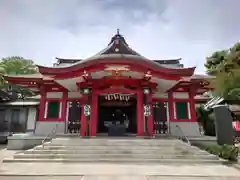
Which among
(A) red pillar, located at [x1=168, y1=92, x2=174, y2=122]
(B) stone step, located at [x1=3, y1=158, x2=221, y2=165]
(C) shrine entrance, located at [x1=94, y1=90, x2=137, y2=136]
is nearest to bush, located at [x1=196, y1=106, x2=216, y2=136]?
(A) red pillar, located at [x1=168, y1=92, x2=174, y2=122]

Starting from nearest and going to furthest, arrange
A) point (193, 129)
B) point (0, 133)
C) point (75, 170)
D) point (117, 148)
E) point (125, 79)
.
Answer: point (75, 170)
point (117, 148)
point (125, 79)
point (193, 129)
point (0, 133)

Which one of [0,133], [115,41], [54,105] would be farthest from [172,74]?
[0,133]

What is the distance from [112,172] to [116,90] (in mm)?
5256

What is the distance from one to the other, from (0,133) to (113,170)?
458 inches

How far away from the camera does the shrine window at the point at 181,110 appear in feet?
36.8

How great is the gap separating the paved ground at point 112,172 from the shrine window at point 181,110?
5280 mm

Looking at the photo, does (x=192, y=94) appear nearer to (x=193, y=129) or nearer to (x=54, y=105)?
(x=193, y=129)

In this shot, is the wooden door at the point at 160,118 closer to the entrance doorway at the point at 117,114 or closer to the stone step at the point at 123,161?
the entrance doorway at the point at 117,114

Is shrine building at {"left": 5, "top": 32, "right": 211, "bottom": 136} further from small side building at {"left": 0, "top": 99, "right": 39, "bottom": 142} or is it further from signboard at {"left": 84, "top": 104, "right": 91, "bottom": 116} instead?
small side building at {"left": 0, "top": 99, "right": 39, "bottom": 142}

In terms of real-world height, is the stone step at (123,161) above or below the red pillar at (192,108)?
below

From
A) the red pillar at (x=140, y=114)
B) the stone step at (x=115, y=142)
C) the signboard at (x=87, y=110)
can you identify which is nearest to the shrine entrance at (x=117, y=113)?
the red pillar at (x=140, y=114)

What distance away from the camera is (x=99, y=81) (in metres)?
9.90

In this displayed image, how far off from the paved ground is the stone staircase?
0.48 m

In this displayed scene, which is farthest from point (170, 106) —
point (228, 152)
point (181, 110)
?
point (228, 152)
